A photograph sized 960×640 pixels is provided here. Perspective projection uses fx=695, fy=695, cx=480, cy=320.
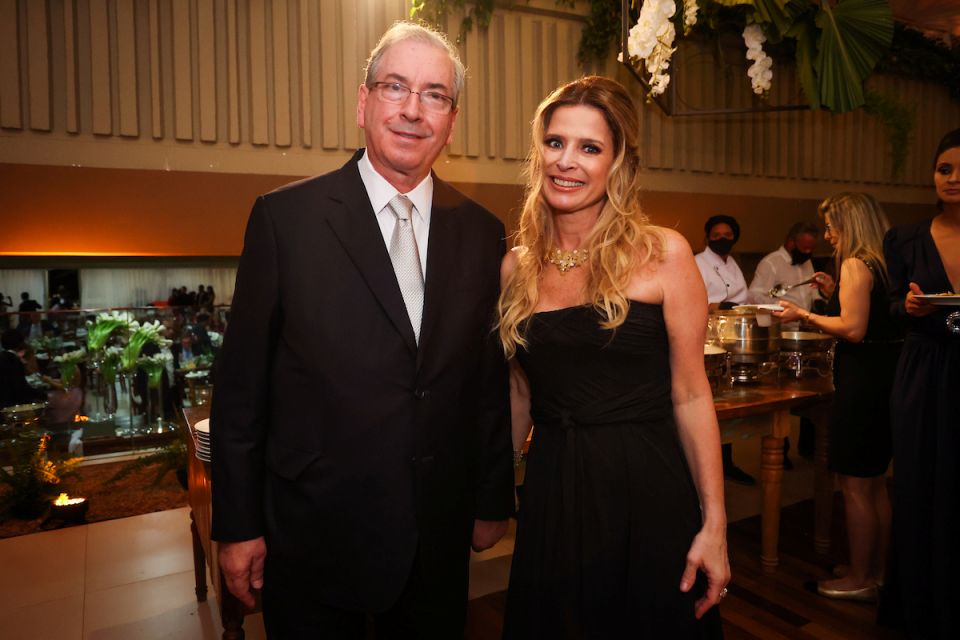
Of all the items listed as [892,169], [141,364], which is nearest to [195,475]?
[141,364]

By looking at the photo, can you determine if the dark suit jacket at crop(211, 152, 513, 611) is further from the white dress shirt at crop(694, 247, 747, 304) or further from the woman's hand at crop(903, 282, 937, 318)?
the white dress shirt at crop(694, 247, 747, 304)

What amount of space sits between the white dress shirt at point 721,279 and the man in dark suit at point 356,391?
406 cm

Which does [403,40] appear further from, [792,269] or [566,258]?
[792,269]

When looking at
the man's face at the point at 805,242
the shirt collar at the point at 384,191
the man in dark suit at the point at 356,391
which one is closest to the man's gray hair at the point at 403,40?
the man in dark suit at the point at 356,391

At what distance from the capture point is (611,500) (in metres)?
1.56

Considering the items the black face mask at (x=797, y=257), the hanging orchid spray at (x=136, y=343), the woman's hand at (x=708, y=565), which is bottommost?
the woman's hand at (x=708, y=565)

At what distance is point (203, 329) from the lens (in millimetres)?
4578

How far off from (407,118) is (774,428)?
237 cm

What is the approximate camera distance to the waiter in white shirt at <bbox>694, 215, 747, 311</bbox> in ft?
17.1

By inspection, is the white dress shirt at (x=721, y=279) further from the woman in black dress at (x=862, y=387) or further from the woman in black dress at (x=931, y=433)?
the woman in black dress at (x=931, y=433)

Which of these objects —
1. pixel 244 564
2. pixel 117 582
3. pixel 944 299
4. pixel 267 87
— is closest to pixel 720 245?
pixel 944 299

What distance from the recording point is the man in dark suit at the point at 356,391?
4.64 ft

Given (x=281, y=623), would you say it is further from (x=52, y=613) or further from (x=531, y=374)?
(x=52, y=613)

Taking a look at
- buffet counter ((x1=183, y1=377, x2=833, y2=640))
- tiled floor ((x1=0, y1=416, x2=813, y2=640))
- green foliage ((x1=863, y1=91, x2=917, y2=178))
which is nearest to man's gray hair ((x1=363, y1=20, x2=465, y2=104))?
buffet counter ((x1=183, y1=377, x2=833, y2=640))
